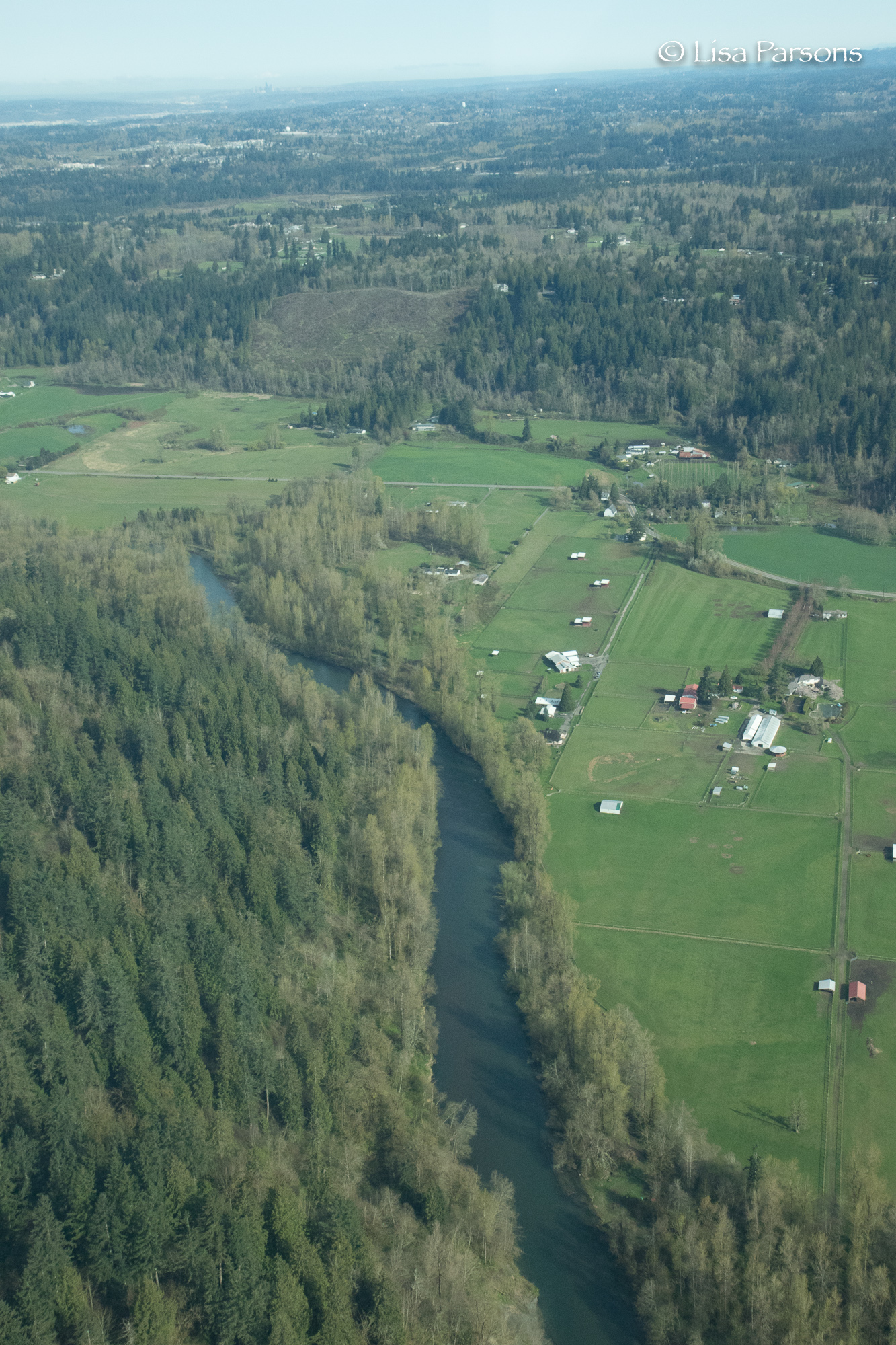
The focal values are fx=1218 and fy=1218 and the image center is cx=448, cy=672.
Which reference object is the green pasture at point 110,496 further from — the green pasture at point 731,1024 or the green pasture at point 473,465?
the green pasture at point 731,1024

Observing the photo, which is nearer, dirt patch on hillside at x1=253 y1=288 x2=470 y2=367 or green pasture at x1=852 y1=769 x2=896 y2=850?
green pasture at x1=852 y1=769 x2=896 y2=850

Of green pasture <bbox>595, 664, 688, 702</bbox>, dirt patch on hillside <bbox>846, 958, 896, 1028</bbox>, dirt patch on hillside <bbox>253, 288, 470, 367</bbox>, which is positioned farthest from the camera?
dirt patch on hillside <bbox>253, 288, 470, 367</bbox>

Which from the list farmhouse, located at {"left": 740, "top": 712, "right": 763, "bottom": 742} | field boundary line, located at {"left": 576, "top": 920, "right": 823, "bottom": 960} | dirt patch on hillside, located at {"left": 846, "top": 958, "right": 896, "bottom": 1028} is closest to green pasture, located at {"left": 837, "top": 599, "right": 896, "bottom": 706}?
farmhouse, located at {"left": 740, "top": 712, "right": 763, "bottom": 742}

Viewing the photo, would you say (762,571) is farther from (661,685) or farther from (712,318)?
A: (712,318)

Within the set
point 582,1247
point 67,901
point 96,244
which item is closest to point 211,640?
point 67,901

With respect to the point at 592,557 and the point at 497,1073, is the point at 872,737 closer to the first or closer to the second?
the point at 497,1073

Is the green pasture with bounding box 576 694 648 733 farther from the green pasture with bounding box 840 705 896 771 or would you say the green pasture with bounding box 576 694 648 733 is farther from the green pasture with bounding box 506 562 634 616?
the green pasture with bounding box 506 562 634 616

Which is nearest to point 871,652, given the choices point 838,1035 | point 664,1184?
point 838,1035
